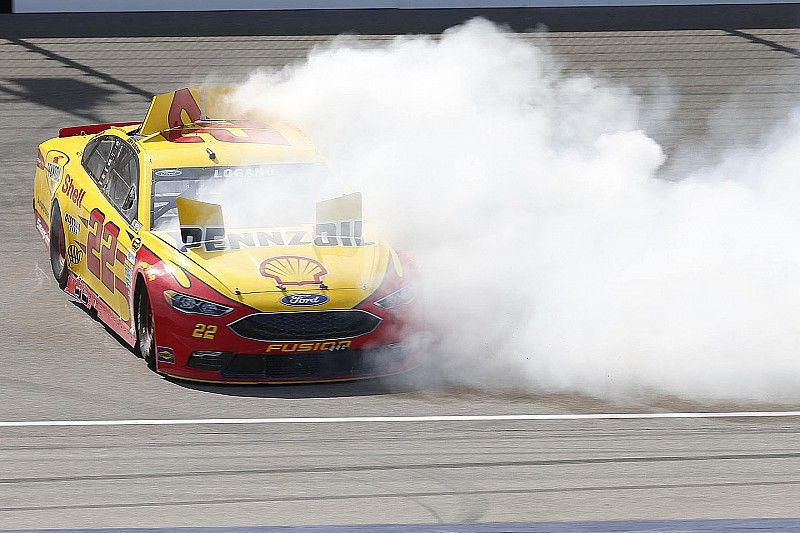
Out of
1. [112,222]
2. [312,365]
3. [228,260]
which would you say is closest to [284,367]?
[312,365]

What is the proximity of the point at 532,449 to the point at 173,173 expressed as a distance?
3.28 m

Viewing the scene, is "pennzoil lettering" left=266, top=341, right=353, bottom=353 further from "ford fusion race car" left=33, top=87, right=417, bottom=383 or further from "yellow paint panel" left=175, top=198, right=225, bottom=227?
"yellow paint panel" left=175, top=198, right=225, bottom=227

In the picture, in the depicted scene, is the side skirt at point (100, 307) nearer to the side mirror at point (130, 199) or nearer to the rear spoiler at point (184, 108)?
the side mirror at point (130, 199)

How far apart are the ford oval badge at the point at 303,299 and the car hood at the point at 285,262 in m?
0.04

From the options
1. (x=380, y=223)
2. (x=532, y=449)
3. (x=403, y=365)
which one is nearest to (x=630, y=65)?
(x=380, y=223)

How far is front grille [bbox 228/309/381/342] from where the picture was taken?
8445 mm

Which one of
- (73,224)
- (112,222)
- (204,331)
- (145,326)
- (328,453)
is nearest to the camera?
(328,453)

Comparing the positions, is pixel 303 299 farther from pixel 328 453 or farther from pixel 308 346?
pixel 328 453

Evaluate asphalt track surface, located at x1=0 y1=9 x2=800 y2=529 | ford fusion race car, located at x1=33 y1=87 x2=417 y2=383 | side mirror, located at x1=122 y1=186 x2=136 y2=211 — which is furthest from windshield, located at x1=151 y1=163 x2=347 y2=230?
asphalt track surface, located at x1=0 y1=9 x2=800 y2=529

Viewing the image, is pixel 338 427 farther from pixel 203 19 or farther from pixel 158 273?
pixel 203 19

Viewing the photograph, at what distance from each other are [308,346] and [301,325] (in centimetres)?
12

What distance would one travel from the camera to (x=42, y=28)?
19719mm

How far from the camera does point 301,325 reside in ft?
27.8

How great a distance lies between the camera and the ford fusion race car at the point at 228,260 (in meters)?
8.48
